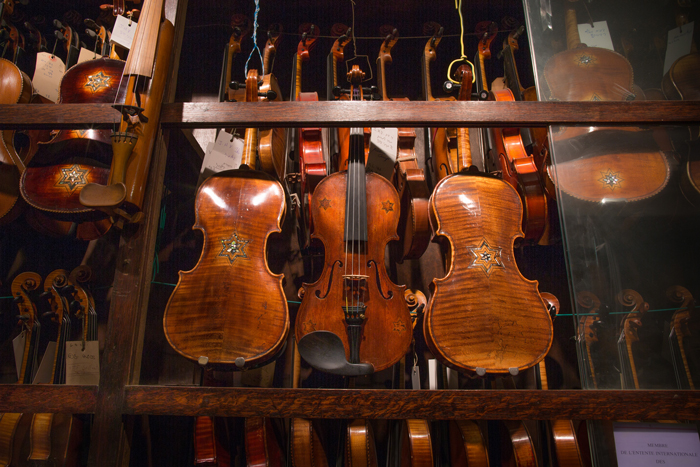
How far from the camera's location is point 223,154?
158cm

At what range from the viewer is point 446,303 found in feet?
3.85

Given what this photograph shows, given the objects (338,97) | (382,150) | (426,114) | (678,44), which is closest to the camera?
(426,114)

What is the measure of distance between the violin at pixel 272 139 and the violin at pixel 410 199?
0.48 meters

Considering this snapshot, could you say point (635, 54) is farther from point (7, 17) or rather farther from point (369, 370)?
point (7, 17)

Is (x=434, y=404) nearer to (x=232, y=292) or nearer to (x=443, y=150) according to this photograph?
(x=232, y=292)

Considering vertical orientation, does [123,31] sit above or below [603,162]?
above

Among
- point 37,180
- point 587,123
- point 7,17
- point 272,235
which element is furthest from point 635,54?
point 7,17

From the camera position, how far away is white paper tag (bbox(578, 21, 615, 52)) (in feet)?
4.60

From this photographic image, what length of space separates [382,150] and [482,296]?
2.28 ft

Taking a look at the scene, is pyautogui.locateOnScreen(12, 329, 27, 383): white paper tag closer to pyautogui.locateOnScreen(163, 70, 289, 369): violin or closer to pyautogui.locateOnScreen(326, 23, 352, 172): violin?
pyautogui.locateOnScreen(163, 70, 289, 369): violin

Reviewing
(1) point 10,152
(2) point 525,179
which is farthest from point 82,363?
(2) point 525,179

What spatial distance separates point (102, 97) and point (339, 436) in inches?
57.7

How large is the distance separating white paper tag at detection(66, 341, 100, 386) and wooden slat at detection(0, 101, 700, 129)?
72 cm

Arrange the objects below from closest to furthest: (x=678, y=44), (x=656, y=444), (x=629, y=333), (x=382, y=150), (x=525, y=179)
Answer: (x=656, y=444)
(x=629, y=333)
(x=678, y=44)
(x=525, y=179)
(x=382, y=150)
